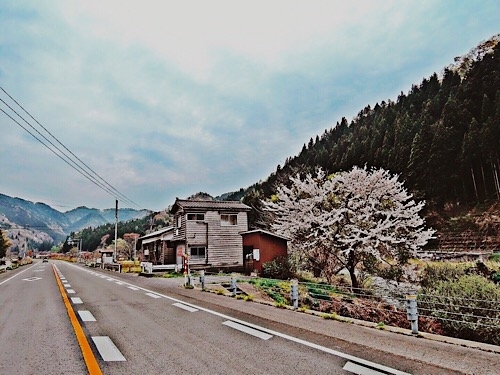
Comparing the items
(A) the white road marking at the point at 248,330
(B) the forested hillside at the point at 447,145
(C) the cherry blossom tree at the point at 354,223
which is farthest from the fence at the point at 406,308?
(B) the forested hillside at the point at 447,145

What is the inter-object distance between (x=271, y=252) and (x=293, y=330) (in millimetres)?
20333

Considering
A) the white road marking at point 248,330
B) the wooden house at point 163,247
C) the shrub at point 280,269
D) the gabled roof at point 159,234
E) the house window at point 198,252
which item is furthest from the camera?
the gabled roof at point 159,234

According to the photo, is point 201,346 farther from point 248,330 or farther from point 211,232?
point 211,232

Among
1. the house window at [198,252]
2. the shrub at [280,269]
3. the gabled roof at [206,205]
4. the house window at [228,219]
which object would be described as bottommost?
the shrub at [280,269]

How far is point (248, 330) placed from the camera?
677 centimetres

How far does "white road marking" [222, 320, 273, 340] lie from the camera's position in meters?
6.26

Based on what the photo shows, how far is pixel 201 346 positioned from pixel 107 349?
4.73ft

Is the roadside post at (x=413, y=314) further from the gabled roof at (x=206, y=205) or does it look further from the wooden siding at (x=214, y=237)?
the gabled roof at (x=206, y=205)

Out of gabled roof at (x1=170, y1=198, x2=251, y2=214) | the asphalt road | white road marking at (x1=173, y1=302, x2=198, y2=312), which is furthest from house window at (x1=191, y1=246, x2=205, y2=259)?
the asphalt road

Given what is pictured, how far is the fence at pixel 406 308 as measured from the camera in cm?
757

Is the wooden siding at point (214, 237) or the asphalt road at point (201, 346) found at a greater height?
the wooden siding at point (214, 237)

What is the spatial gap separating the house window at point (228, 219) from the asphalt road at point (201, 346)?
2217cm

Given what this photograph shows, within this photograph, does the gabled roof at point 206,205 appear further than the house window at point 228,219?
No

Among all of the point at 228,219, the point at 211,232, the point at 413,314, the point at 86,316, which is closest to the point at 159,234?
the point at 211,232
